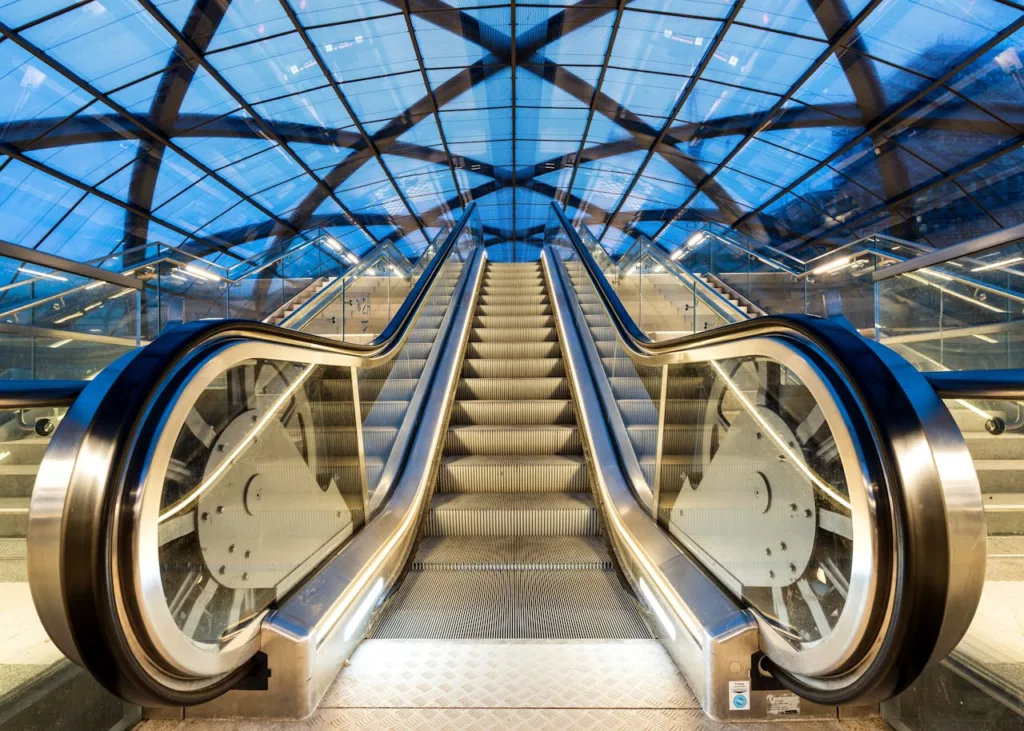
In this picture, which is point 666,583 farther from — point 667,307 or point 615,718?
point 667,307

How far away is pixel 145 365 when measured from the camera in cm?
140

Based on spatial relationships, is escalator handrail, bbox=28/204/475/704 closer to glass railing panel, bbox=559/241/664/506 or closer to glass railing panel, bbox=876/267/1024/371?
glass railing panel, bbox=559/241/664/506

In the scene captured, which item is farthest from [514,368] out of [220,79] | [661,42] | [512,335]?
[220,79]

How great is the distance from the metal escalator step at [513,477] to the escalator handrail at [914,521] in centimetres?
248

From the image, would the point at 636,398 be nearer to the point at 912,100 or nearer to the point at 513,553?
the point at 513,553

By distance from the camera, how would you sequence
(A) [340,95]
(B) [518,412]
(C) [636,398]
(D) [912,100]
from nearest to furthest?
(C) [636,398] → (B) [518,412] → (D) [912,100] → (A) [340,95]

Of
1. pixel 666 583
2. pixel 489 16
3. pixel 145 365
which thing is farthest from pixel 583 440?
pixel 489 16

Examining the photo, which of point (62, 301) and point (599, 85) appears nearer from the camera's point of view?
point (62, 301)

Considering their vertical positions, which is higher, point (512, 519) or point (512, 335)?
point (512, 335)

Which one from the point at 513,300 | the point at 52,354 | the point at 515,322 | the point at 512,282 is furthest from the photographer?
the point at 512,282

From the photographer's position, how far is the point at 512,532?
3424 millimetres

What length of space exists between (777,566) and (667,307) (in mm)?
5318

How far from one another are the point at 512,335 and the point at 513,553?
362 centimetres

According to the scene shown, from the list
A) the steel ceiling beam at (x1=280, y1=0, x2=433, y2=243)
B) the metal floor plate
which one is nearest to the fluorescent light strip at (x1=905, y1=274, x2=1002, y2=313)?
the metal floor plate
